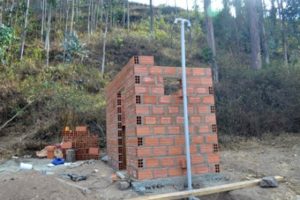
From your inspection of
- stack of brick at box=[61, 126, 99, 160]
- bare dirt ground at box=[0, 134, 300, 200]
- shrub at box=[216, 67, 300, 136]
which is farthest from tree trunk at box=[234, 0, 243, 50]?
stack of brick at box=[61, 126, 99, 160]

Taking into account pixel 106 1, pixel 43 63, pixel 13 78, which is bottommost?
pixel 13 78

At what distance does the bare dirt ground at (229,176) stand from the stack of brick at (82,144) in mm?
1572

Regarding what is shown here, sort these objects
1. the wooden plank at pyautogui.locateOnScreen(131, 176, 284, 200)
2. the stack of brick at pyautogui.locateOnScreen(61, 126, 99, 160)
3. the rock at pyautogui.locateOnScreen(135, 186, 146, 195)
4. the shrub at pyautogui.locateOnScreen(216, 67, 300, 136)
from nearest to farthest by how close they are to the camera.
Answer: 1. the wooden plank at pyautogui.locateOnScreen(131, 176, 284, 200)
2. the rock at pyautogui.locateOnScreen(135, 186, 146, 195)
3. the stack of brick at pyautogui.locateOnScreen(61, 126, 99, 160)
4. the shrub at pyautogui.locateOnScreen(216, 67, 300, 136)

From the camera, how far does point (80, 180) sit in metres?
5.86

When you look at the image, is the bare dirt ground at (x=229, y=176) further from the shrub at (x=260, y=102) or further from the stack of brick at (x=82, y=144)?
the stack of brick at (x=82, y=144)

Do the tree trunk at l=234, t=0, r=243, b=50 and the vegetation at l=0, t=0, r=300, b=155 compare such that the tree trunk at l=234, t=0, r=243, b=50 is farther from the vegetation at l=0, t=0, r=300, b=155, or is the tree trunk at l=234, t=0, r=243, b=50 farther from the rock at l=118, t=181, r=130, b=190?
the rock at l=118, t=181, r=130, b=190

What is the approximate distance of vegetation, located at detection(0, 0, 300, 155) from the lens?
35.7ft

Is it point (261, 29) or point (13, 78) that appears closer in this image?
point (13, 78)

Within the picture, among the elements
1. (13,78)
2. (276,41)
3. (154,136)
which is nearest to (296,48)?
(276,41)

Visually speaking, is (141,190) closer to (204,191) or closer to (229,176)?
(204,191)

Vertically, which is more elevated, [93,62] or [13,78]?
[93,62]

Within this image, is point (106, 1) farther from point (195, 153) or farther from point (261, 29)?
point (195, 153)

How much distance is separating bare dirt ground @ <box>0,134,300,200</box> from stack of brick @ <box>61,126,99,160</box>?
157cm

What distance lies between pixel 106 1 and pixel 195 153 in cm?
2078
